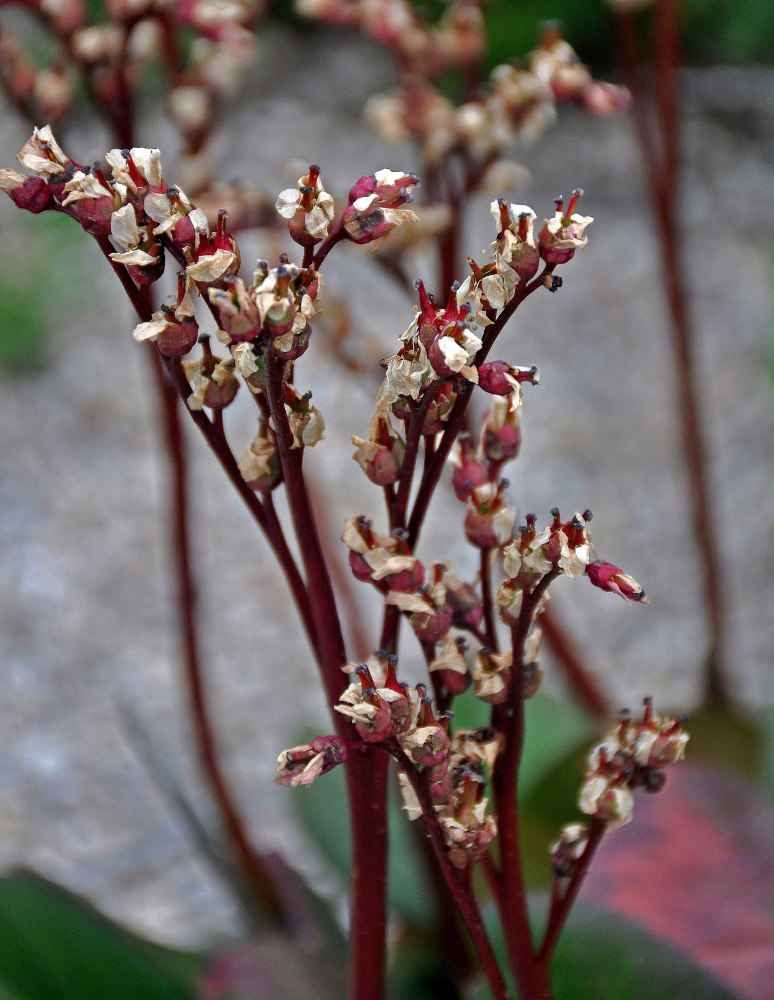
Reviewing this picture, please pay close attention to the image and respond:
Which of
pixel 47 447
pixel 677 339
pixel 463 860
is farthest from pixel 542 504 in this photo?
pixel 463 860

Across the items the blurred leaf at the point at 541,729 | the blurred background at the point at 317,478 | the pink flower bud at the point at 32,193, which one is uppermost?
the blurred background at the point at 317,478

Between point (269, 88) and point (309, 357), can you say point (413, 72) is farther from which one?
point (269, 88)

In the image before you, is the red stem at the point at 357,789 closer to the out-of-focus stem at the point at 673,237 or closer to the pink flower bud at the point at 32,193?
the pink flower bud at the point at 32,193

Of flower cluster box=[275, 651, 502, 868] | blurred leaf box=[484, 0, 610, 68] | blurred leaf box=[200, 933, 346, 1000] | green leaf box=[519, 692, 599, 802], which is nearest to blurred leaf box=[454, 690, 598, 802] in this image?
green leaf box=[519, 692, 599, 802]

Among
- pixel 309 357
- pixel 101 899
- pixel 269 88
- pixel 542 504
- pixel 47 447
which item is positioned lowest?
pixel 101 899

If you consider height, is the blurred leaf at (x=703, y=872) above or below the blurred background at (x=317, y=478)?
below

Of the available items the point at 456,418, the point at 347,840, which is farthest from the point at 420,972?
the point at 456,418

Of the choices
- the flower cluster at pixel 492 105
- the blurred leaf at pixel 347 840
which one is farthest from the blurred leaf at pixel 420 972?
the flower cluster at pixel 492 105
